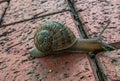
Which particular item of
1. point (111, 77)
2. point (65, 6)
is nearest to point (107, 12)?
point (65, 6)

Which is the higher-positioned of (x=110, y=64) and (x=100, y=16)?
(x=100, y=16)

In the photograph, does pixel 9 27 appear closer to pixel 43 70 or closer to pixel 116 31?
pixel 43 70

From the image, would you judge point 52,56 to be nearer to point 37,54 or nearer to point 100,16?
point 37,54

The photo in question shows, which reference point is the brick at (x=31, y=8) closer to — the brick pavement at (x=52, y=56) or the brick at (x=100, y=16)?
the brick pavement at (x=52, y=56)

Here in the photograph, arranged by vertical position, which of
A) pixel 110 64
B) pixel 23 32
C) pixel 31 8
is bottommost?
pixel 110 64

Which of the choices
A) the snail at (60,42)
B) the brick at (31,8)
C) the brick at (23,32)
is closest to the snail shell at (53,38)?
the snail at (60,42)

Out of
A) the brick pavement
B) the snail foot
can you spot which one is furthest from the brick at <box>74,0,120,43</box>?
the snail foot

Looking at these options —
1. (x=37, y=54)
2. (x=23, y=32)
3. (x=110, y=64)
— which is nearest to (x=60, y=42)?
(x=37, y=54)
